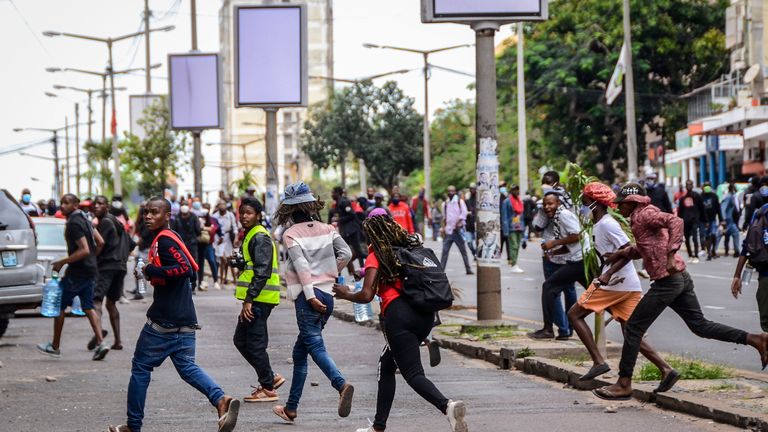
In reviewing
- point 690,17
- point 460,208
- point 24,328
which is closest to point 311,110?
point 690,17

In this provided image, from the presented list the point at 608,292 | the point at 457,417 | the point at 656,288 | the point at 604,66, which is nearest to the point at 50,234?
the point at 608,292

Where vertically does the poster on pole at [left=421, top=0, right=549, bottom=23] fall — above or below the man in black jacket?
above

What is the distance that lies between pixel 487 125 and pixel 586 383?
16.5 feet

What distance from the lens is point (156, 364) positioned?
9.62 metres

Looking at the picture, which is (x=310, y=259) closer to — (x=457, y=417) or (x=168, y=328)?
(x=168, y=328)

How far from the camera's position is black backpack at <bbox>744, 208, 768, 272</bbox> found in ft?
36.8

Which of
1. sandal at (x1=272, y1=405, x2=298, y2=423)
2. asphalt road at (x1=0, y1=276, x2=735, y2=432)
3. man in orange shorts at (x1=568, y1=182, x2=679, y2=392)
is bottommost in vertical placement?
asphalt road at (x1=0, y1=276, x2=735, y2=432)

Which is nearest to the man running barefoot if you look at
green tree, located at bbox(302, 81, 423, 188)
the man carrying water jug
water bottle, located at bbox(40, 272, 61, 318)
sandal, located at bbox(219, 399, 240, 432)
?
sandal, located at bbox(219, 399, 240, 432)

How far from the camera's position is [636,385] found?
35.9 ft

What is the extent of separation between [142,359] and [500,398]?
122 inches

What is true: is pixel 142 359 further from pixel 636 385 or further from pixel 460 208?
pixel 460 208

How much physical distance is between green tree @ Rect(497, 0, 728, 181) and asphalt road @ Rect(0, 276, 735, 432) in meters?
40.7

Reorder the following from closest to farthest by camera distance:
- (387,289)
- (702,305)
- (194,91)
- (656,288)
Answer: (387,289) → (656,288) → (702,305) → (194,91)

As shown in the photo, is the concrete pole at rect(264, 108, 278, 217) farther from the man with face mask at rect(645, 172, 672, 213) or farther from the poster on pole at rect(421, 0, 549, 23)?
the poster on pole at rect(421, 0, 549, 23)
